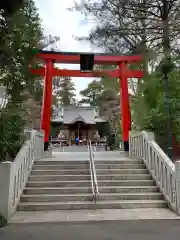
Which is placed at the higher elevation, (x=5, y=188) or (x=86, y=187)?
(x=5, y=188)

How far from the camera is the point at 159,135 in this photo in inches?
310

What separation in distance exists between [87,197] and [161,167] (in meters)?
1.85

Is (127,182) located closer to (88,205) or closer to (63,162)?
(88,205)

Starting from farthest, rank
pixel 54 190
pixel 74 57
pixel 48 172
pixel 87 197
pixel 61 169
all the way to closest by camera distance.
Result: pixel 74 57 → pixel 61 169 → pixel 48 172 → pixel 54 190 → pixel 87 197

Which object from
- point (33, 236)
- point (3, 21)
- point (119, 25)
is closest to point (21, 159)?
point (33, 236)

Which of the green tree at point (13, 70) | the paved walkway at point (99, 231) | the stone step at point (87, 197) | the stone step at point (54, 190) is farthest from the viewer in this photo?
the stone step at point (54, 190)

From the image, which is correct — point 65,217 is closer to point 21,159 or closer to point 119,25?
point 21,159

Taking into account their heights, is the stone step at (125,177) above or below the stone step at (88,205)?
above

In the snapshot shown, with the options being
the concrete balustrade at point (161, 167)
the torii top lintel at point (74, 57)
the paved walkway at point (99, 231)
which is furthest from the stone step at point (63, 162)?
A: the torii top lintel at point (74, 57)

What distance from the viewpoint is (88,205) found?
518 cm

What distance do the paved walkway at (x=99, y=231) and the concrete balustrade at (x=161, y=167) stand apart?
87 cm

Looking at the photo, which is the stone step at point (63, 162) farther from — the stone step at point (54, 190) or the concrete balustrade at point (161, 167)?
the concrete balustrade at point (161, 167)

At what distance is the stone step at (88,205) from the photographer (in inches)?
201

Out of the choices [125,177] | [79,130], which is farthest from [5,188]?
[79,130]
